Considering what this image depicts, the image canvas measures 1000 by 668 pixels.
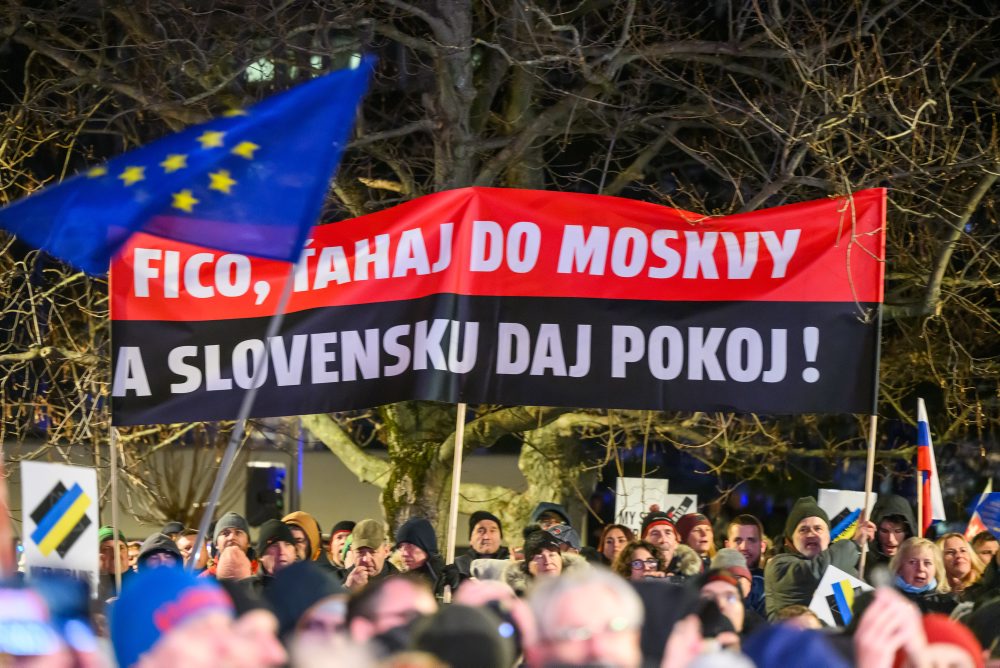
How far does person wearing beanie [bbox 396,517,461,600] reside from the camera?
8219 mm

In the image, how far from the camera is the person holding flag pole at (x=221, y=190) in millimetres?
6586

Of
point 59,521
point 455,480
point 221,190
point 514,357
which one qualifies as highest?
point 221,190

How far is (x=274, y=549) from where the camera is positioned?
8.25 meters

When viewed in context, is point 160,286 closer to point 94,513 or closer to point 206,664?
point 94,513

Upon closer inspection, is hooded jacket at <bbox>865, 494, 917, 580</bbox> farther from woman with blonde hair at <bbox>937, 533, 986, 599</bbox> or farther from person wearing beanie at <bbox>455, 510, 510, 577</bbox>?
person wearing beanie at <bbox>455, 510, 510, 577</bbox>

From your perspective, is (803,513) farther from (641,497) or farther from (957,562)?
(641,497)

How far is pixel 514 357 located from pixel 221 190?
229 centimetres

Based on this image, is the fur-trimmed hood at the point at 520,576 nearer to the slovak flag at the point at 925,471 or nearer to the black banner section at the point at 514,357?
the black banner section at the point at 514,357

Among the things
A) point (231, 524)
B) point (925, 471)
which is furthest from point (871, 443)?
point (231, 524)

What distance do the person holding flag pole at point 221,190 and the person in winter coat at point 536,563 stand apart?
1.92 metres

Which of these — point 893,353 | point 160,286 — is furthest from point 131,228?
point 893,353

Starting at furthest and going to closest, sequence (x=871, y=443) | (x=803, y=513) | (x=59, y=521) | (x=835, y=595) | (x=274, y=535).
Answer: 1. (x=803, y=513)
2. (x=274, y=535)
3. (x=835, y=595)
4. (x=871, y=443)
5. (x=59, y=521)

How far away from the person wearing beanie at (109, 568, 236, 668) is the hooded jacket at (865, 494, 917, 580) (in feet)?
18.5

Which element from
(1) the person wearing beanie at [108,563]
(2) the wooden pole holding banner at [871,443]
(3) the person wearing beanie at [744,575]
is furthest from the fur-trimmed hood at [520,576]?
(1) the person wearing beanie at [108,563]
